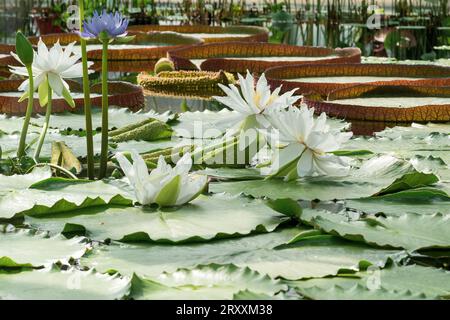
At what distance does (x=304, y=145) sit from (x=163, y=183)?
28 centimetres

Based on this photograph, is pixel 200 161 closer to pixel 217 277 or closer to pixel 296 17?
pixel 217 277

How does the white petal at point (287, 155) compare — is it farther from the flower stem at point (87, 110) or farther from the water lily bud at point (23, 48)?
the water lily bud at point (23, 48)

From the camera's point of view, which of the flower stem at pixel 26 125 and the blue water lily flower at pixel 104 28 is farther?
the flower stem at pixel 26 125

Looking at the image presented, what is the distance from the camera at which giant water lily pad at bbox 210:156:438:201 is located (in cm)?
146

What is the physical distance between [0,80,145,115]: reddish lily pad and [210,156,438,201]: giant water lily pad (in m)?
0.87

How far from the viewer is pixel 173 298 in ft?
3.36

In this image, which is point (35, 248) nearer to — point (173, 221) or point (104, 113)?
point (173, 221)

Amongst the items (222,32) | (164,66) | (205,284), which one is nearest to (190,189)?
(205,284)

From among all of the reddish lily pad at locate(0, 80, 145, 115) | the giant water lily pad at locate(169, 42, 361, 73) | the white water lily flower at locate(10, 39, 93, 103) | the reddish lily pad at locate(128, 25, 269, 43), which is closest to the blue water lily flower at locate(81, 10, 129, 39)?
the white water lily flower at locate(10, 39, 93, 103)

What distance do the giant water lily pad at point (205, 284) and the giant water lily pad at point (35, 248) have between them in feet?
0.47

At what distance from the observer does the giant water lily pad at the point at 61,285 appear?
103 cm

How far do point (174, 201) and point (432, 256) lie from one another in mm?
389

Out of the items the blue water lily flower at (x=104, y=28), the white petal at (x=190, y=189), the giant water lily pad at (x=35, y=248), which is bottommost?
the giant water lily pad at (x=35, y=248)

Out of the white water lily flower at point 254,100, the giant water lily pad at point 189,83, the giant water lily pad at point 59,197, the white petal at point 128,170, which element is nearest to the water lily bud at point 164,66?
the giant water lily pad at point 189,83
